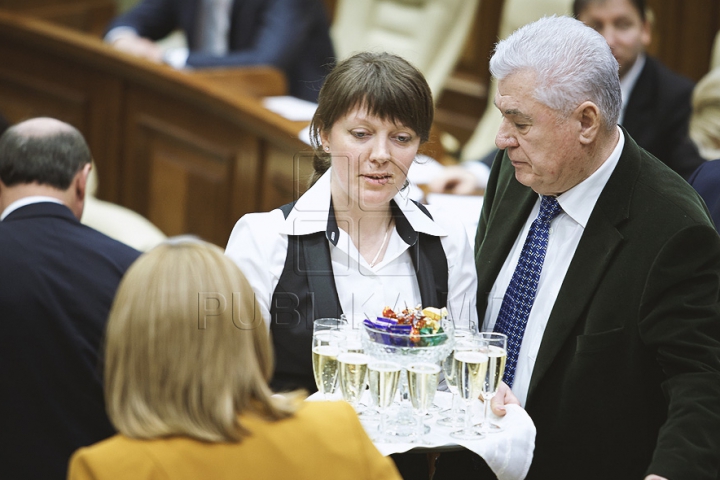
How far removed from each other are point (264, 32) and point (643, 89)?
2.03 meters

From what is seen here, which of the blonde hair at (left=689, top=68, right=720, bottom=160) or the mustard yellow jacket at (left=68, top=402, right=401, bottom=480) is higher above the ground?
the blonde hair at (left=689, top=68, right=720, bottom=160)

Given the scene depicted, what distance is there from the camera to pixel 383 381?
5.74 ft

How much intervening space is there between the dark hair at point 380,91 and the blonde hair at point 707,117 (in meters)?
1.61

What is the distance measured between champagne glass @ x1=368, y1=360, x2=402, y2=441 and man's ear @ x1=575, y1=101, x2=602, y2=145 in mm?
708

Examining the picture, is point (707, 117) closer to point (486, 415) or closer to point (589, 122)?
point (589, 122)

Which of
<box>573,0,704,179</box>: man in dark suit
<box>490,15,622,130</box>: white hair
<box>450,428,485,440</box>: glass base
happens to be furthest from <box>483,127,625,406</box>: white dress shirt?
<box>573,0,704,179</box>: man in dark suit

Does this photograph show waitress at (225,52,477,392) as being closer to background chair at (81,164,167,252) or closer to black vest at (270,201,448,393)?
black vest at (270,201,448,393)

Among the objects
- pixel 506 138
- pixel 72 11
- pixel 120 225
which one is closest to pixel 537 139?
pixel 506 138

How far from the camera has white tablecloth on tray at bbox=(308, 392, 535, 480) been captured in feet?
5.81

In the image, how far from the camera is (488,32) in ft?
21.6

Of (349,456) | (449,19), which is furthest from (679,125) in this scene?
(349,456)

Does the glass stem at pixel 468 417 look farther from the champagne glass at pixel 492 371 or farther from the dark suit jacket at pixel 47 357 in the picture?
the dark suit jacket at pixel 47 357

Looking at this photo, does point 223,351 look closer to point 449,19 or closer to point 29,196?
point 29,196

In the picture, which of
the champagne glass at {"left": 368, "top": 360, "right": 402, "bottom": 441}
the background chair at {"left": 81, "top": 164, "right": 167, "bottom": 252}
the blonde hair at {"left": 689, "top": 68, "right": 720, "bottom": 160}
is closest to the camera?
the champagne glass at {"left": 368, "top": 360, "right": 402, "bottom": 441}
